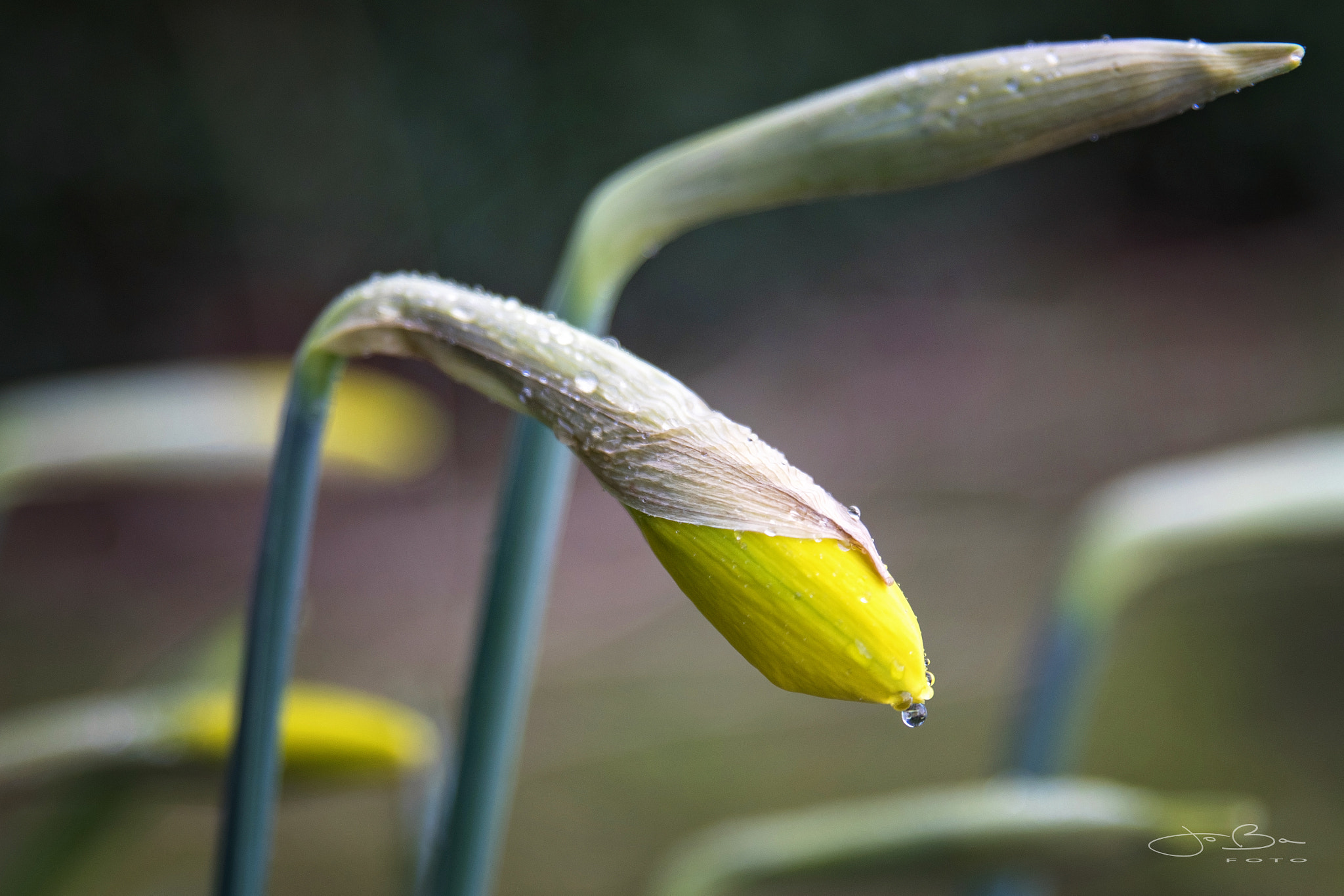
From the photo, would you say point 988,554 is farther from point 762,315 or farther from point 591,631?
point 762,315

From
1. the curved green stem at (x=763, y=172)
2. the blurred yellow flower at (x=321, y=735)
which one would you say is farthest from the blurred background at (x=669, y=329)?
the curved green stem at (x=763, y=172)

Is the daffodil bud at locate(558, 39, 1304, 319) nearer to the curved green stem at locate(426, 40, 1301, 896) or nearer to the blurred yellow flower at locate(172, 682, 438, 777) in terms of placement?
the curved green stem at locate(426, 40, 1301, 896)

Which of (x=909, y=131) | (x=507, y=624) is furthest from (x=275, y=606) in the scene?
(x=909, y=131)

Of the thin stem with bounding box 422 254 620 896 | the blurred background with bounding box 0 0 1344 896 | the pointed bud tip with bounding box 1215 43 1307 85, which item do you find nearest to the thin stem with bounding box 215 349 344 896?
the thin stem with bounding box 422 254 620 896

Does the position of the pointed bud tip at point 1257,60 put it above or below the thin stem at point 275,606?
above

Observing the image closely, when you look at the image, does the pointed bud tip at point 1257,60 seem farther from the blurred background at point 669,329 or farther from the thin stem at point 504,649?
the blurred background at point 669,329
